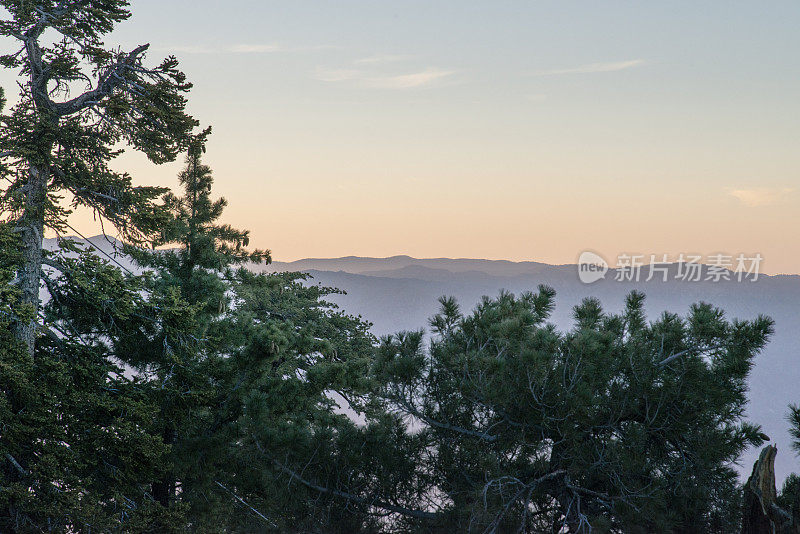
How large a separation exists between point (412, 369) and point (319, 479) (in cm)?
233

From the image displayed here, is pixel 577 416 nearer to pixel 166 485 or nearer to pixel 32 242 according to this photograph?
pixel 32 242

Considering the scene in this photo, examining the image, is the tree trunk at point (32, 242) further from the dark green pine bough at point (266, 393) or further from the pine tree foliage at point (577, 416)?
the pine tree foliage at point (577, 416)

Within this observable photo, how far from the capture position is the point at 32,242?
478 inches

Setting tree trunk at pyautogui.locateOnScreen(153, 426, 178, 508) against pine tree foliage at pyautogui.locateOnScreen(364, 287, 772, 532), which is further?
tree trunk at pyautogui.locateOnScreen(153, 426, 178, 508)

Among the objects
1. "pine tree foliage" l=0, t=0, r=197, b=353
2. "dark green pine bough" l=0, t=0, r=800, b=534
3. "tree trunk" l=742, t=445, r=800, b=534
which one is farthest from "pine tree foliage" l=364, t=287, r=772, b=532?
"pine tree foliage" l=0, t=0, r=197, b=353

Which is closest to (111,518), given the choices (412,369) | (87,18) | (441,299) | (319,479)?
(319,479)

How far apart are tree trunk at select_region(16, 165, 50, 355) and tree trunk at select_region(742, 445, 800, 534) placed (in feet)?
36.3

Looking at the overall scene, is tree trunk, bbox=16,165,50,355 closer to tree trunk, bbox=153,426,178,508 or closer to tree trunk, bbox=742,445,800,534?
tree trunk, bbox=153,426,178,508

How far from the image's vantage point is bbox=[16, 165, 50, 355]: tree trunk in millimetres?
11734

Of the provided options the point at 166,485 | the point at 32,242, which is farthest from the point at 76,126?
the point at 166,485

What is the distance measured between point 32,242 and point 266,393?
16.5 feet

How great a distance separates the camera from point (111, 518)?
11.6 m

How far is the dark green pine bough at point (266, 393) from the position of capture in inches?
360

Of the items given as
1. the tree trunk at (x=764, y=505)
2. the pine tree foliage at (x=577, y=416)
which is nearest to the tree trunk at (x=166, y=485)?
the pine tree foliage at (x=577, y=416)
